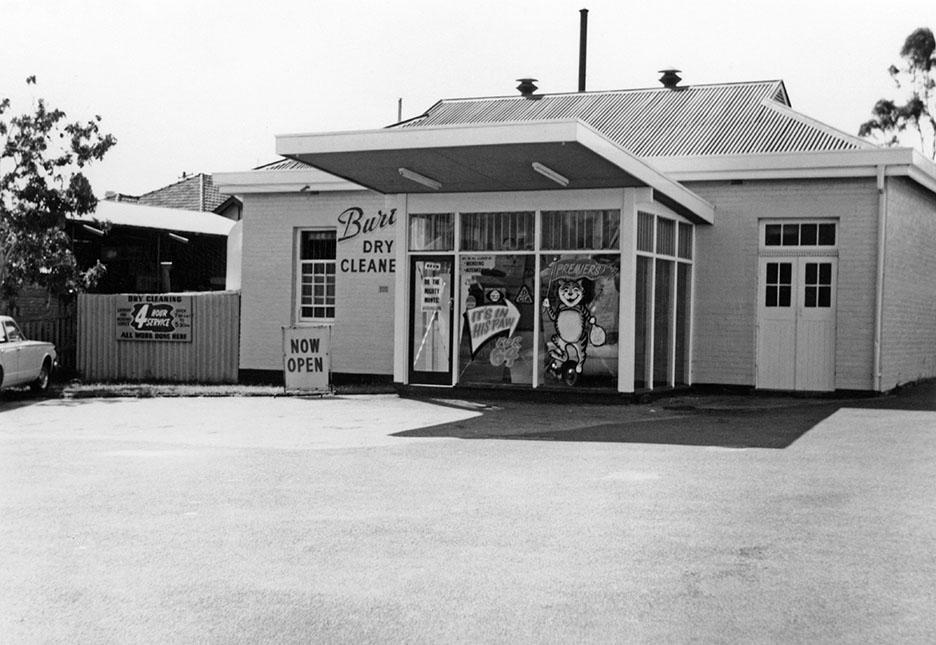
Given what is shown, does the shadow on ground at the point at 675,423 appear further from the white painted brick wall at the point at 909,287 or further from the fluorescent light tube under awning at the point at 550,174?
the fluorescent light tube under awning at the point at 550,174

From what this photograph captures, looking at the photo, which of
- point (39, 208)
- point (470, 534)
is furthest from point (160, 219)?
point (470, 534)

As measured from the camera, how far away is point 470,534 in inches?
295

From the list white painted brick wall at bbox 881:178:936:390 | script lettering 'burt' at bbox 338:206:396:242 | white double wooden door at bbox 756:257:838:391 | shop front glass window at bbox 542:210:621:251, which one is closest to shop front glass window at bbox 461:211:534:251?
shop front glass window at bbox 542:210:621:251

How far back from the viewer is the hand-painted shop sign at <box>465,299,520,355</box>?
17.3 m

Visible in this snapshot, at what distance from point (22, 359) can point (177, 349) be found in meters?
3.30

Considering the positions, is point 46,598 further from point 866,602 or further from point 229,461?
point 229,461

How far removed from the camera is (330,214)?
2109cm

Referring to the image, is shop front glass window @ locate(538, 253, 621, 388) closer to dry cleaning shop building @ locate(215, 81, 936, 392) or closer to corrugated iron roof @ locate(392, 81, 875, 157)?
dry cleaning shop building @ locate(215, 81, 936, 392)

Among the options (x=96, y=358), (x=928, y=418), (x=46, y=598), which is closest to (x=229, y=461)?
(x=46, y=598)

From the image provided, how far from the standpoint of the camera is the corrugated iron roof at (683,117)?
19578 mm

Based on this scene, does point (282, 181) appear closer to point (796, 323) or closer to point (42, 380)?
point (42, 380)

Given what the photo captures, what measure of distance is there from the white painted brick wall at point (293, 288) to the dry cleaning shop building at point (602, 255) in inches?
1.5

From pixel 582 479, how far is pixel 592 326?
23.8ft

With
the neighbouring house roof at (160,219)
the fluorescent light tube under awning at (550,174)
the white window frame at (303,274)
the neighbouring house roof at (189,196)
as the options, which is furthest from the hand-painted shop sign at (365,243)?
the neighbouring house roof at (189,196)
